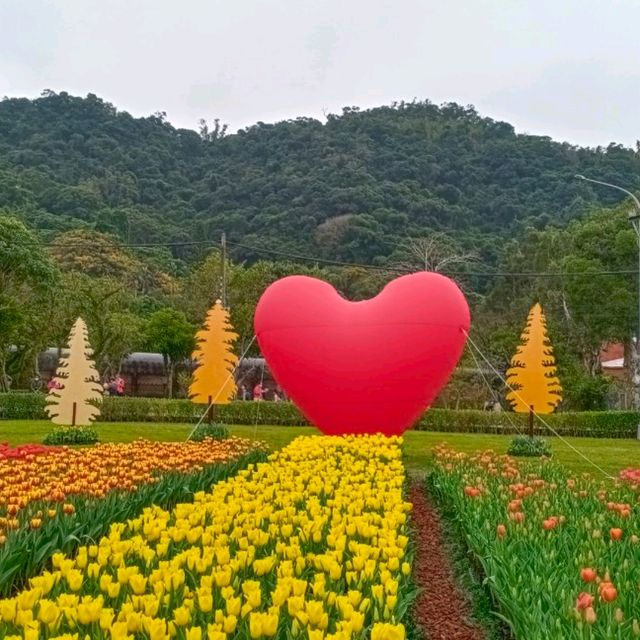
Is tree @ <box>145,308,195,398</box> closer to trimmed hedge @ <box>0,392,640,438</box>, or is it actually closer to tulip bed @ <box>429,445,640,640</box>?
trimmed hedge @ <box>0,392,640,438</box>

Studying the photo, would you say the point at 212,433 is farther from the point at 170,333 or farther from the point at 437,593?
the point at 170,333

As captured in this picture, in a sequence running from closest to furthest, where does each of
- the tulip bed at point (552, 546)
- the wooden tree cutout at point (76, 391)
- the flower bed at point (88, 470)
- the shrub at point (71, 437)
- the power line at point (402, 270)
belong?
the tulip bed at point (552, 546) → the flower bed at point (88, 470) → the shrub at point (71, 437) → the wooden tree cutout at point (76, 391) → the power line at point (402, 270)

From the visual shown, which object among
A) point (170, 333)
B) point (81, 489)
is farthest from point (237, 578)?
point (170, 333)

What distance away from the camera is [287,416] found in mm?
24844

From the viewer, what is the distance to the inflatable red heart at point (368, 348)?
1257cm

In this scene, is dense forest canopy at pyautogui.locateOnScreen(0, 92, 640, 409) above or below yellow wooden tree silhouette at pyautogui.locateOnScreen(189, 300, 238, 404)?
above

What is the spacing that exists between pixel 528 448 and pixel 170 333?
22368 mm

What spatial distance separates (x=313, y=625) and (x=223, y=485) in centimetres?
367

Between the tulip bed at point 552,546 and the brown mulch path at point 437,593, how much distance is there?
11.9 inches

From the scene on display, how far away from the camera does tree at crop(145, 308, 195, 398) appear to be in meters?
34.5

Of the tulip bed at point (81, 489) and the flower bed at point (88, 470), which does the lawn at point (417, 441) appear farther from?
the tulip bed at point (81, 489)

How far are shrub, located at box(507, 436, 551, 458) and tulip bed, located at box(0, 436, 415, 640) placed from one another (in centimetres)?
894

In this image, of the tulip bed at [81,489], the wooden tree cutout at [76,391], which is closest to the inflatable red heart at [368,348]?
the tulip bed at [81,489]

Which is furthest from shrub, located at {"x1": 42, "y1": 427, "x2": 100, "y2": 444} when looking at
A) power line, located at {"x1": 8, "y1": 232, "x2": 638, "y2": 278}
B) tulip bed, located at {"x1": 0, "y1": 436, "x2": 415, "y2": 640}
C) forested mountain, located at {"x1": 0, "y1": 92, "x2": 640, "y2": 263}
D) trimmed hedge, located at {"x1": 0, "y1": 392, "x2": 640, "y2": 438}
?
forested mountain, located at {"x1": 0, "y1": 92, "x2": 640, "y2": 263}
